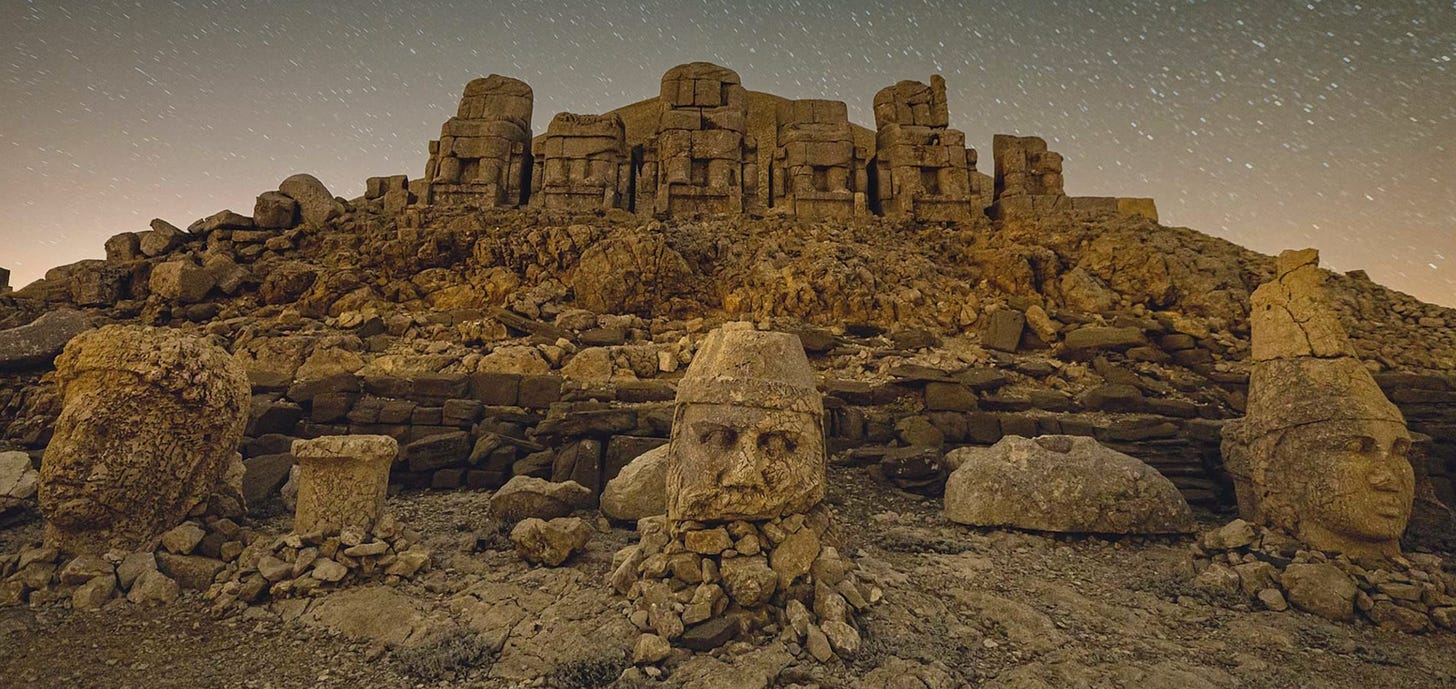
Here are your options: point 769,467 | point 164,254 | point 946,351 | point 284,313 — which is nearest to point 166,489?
point 769,467

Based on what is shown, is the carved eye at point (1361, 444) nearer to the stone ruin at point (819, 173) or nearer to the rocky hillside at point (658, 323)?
the rocky hillside at point (658, 323)

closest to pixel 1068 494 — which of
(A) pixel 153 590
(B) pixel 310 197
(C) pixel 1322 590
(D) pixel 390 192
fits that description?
(C) pixel 1322 590

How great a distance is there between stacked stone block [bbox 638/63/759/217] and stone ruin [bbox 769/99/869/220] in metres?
0.76

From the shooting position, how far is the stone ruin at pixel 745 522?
377 centimetres

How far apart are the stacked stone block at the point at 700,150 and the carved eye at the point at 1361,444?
11437 millimetres

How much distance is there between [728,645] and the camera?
3582 mm

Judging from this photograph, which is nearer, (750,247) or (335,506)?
(335,506)

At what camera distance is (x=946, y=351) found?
9891 mm

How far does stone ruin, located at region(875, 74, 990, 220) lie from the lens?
14.9 metres

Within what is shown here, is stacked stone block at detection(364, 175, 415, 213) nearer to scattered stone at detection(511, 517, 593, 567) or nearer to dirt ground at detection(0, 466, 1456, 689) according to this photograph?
dirt ground at detection(0, 466, 1456, 689)

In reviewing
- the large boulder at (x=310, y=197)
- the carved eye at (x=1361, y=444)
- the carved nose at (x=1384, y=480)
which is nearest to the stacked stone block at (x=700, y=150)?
the large boulder at (x=310, y=197)

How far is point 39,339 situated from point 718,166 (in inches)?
499

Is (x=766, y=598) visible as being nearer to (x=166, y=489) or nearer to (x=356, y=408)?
(x=166, y=489)

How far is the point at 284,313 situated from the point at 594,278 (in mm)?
5431
